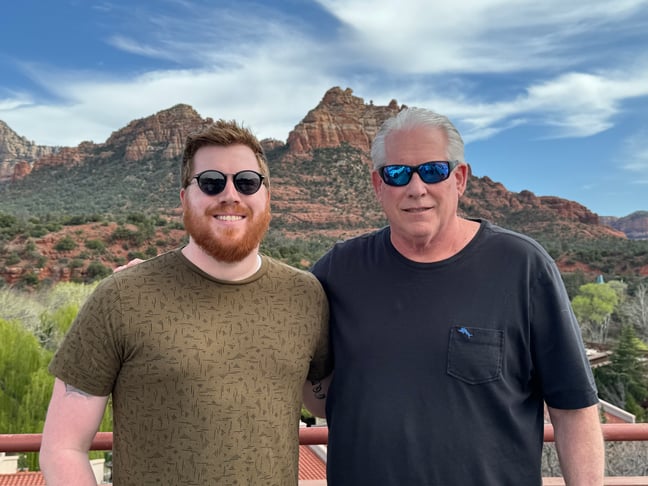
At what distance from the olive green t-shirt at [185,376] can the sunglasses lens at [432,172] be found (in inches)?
29.3

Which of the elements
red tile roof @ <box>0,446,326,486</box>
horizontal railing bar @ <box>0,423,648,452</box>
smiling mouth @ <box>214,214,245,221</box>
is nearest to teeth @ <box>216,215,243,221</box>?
smiling mouth @ <box>214,214,245,221</box>

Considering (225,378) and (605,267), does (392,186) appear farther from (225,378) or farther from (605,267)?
(605,267)

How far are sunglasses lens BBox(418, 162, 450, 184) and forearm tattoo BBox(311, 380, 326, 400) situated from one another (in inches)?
34.5

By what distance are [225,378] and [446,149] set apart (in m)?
1.11

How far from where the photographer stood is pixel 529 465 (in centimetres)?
206

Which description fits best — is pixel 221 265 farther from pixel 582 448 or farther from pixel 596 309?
pixel 596 309

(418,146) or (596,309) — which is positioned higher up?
(418,146)

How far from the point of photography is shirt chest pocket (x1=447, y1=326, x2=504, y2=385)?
1992mm

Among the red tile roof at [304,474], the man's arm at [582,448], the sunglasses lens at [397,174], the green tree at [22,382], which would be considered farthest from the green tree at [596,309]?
the sunglasses lens at [397,174]

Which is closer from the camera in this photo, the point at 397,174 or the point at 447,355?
the point at 447,355

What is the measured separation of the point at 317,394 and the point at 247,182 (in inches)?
34.9

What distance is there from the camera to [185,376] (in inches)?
74.0

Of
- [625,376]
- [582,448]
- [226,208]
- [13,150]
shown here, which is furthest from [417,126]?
[13,150]

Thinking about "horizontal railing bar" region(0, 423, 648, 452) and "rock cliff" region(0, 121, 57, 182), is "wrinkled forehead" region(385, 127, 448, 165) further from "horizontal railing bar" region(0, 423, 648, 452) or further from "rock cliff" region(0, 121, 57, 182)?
"rock cliff" region(0, 121, 57, 182)
